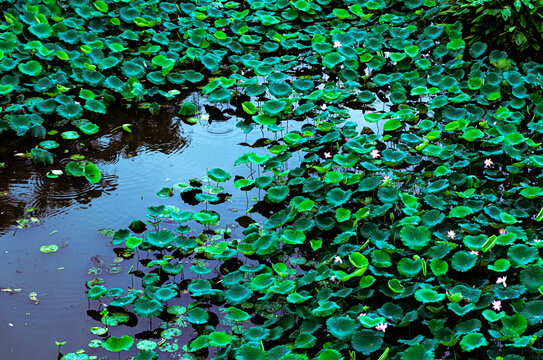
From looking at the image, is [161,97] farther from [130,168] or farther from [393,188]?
[393,188]

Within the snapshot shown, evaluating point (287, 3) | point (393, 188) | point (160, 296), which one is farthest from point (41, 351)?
point (287, 3)

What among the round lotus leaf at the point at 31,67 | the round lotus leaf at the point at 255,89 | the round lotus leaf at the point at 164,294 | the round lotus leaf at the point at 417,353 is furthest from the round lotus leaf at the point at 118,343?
the round lotus leaf at the point at 31,67

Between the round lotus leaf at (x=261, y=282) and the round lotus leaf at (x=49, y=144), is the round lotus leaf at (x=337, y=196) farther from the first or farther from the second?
the round lotus leaf at (x=49, y=144)

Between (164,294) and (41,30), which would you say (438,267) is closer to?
(164,294)

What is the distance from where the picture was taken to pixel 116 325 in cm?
→ 267

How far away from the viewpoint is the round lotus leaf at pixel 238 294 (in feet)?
8.89

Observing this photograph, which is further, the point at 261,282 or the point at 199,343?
the point at 261,282

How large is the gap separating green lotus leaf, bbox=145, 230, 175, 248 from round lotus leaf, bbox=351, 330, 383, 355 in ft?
3.69

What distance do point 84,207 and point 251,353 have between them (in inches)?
61.5

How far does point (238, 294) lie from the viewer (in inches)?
108

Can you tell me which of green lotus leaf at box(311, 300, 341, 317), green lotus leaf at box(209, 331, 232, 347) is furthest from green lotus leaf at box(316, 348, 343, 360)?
green lotus leaf at box(209, 331, 232, 347)

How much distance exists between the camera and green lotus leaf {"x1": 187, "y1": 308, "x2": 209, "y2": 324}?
2617mm

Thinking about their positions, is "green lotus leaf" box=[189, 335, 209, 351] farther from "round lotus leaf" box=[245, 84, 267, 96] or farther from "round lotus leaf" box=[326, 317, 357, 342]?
"round lotus leaf" box=[245, 84, 267, 96]

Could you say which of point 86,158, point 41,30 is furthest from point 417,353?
point 41,30
